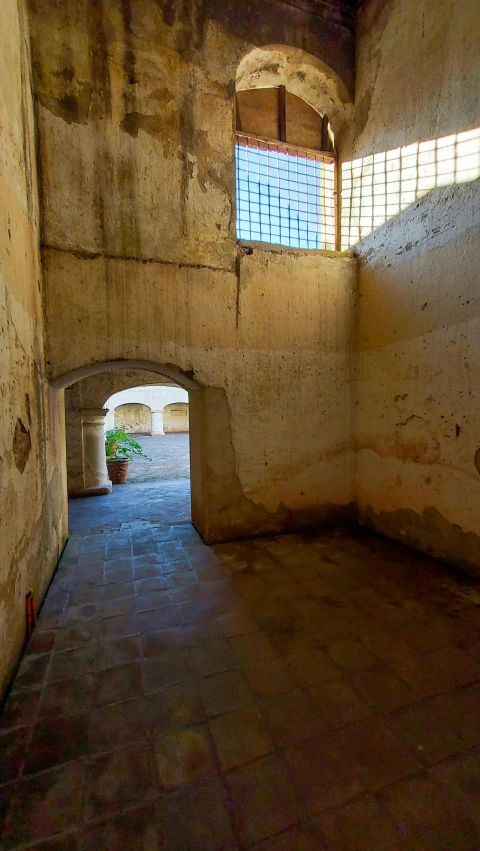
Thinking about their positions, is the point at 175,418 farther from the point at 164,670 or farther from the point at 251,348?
the point at 164,670

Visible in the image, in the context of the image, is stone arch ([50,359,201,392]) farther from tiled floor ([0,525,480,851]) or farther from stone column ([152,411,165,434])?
stone column ([152,411,165,434])

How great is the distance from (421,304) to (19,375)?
11.9 feet

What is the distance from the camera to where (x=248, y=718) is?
1.83m

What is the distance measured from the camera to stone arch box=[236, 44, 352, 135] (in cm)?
433

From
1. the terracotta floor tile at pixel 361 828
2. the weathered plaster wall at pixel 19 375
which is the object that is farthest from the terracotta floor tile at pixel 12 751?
the terracotta floor tile at pixel 361 828

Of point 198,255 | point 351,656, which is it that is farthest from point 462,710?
point 198,255

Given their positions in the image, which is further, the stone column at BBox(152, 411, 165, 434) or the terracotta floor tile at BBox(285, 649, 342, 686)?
the stone column at BBox(152, 411, 165, 434)

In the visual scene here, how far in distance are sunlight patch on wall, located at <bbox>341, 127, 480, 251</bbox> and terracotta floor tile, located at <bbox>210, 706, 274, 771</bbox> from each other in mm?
4307

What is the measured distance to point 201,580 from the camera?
10.7ft

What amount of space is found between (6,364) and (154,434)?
63.4ft

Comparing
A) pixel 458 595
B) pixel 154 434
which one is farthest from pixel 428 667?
pixel 154 434

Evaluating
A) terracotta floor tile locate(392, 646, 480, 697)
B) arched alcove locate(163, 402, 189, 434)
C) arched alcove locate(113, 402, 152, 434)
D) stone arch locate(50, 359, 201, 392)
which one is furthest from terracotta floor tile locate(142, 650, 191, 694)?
arched alcove locate(163, 402, 189, 434)

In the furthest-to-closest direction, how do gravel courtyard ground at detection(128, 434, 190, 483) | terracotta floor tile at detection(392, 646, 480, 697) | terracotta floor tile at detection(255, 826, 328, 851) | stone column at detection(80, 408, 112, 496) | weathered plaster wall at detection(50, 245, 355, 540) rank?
gravel courtyard ground at detection(128, 434, 190, 483) → stone column at detection(80, 408, 112, 496) → weathered plaster wall at detection(50, 245, 355, 540) → terracotta floor tile at detection(392, 646, 480, 697) → terracotta floor tile at detection(255, 826, 328, 851)

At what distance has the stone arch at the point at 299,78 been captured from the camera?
14.2ft
